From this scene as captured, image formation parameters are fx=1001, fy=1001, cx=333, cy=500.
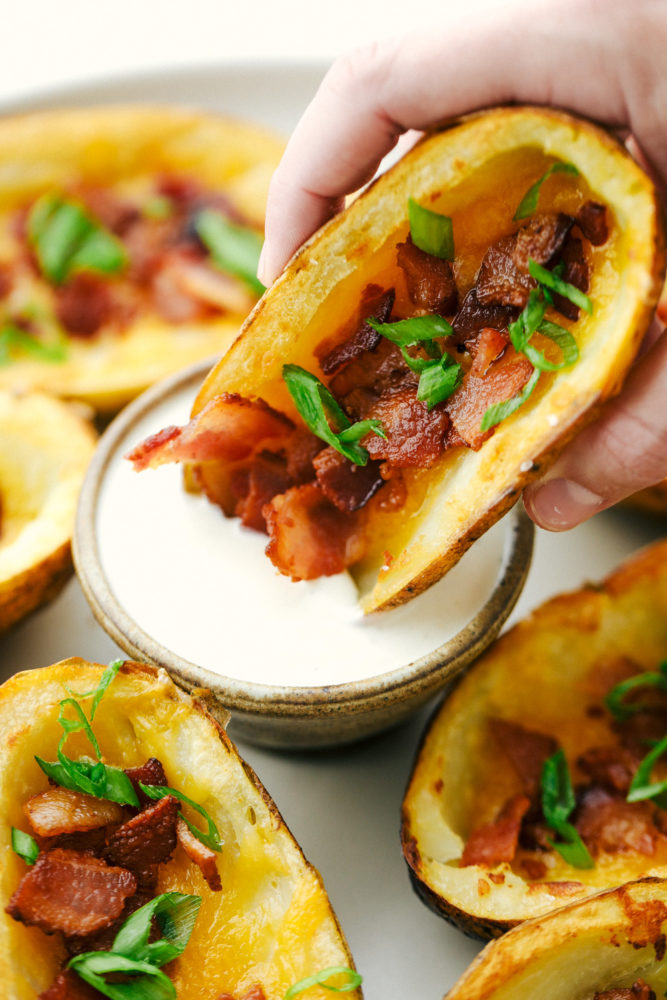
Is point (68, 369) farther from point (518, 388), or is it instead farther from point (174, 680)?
point (518, 388)

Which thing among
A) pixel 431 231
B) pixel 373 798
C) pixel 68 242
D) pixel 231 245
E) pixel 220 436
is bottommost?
pixel 373 798

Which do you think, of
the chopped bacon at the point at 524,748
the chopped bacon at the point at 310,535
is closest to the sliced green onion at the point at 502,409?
the chopped bacon at the point at 310,535

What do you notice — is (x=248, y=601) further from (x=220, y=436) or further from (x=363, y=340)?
(x=363, y=340)

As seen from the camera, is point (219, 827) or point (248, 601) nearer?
point (219, 827)

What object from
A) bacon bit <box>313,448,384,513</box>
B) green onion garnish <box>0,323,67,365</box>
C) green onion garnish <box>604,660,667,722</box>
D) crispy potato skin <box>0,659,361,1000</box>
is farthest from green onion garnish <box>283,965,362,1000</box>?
green onion garnish <box>0,323,67,365</box>

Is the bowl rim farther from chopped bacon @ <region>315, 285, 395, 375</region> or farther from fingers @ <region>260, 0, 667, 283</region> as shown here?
fingers @ <region>260, 0, 667, 283</region>

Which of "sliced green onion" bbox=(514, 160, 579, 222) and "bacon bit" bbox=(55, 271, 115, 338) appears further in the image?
"bacon bit" bbox=(55, 271, 115, 338)

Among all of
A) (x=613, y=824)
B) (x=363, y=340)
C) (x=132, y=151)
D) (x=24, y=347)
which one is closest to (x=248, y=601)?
(x=363, y=340)

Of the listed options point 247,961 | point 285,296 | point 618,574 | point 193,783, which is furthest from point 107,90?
point 247,961
